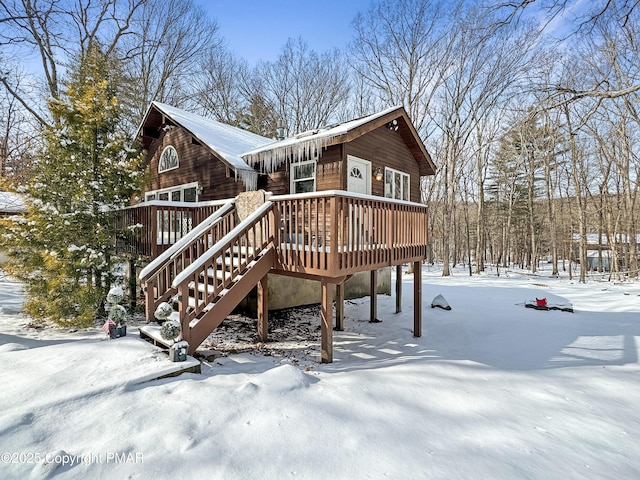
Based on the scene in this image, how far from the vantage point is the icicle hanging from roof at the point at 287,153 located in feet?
Result: 23.2

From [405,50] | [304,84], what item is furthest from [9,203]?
[405,50]

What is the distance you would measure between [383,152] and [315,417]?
23.9 feet

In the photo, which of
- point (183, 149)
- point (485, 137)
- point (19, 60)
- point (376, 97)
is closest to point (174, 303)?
point (183, 149)

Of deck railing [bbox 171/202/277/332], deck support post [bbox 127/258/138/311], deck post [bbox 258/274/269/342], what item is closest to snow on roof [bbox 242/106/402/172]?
deck railing [bbox 171/202/277/332]

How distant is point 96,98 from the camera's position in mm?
6266

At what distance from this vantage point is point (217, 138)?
30.5 feet

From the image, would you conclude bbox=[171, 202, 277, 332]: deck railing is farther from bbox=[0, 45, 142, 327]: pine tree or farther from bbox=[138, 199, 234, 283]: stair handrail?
bbox=[0, 45, 142, 327]: pine tree

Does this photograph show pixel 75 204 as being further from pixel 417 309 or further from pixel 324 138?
pixel 417 309

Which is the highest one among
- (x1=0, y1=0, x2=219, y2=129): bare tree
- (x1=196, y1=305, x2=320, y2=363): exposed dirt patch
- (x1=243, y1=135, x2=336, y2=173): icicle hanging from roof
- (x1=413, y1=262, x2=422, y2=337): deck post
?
(x1=0, y1=0, x2=219, y2=129): bare tree

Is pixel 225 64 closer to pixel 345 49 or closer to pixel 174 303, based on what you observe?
pixel 345 49

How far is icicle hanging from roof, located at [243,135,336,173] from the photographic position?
7.07m

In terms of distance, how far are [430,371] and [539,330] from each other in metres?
3.83

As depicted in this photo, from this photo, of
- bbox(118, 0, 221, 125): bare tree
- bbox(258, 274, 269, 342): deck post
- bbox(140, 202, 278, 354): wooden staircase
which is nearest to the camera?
bbox(140, 202, 278, 354): wooden staircase

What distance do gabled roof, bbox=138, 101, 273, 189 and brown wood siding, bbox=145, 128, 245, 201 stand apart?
1.47ft
